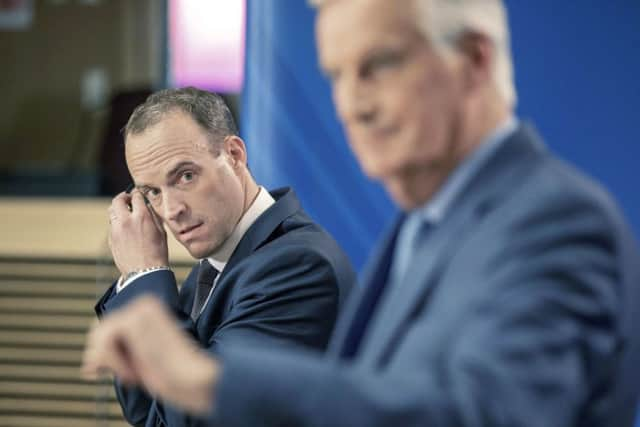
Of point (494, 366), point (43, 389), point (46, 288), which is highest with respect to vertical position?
point (494, 366)

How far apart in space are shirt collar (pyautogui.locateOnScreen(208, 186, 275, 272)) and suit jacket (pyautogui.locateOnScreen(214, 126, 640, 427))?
4.28ft

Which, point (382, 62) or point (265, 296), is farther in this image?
point (265, 296)

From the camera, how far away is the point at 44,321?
5.70 m

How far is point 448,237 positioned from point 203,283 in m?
1.47

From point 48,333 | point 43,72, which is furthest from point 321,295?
point 43,72

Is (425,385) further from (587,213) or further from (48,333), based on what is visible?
(48,333)

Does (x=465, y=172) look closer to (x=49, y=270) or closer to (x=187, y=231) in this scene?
(x=187, y=231)

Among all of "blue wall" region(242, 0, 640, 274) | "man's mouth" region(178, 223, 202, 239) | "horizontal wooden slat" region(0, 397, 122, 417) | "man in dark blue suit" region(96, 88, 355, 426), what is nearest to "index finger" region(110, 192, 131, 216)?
"man in dark blue suit" region(96, 88, 355, 426)

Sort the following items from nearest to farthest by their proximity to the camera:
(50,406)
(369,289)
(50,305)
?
(369,289)
(50,406)
(50,305)

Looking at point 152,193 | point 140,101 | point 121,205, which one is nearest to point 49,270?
point 140,101

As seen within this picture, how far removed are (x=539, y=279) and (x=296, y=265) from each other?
4.46 ft

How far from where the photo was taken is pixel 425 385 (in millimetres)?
1038

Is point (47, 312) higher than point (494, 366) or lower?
lower

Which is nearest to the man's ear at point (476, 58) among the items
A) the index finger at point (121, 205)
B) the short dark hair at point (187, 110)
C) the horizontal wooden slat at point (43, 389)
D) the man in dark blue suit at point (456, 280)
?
the man in dark blue suit at point (456, 280)
